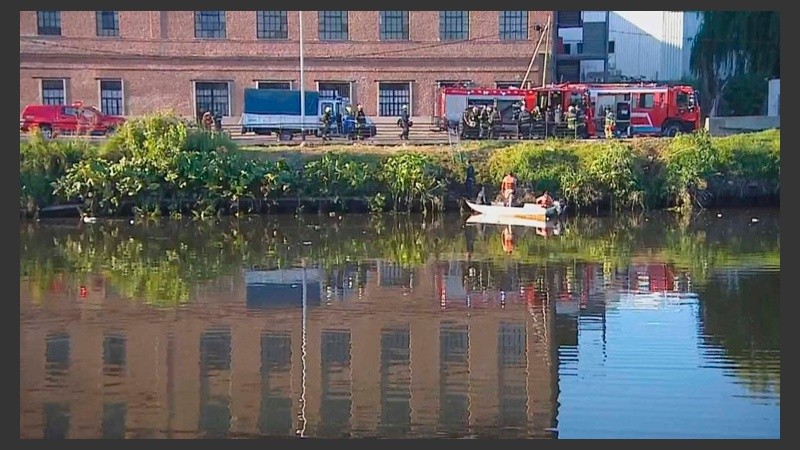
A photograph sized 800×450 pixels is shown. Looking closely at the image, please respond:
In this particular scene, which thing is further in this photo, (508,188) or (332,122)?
(332,122)

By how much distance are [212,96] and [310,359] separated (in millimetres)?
34259

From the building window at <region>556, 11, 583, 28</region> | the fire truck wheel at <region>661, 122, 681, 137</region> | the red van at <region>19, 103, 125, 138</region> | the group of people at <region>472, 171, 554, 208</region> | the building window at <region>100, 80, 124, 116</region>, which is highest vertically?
the building window at <region>556, 11, 583, 28</region>

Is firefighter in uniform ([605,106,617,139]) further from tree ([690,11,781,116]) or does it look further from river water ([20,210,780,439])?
river water ([20,210,780,439])

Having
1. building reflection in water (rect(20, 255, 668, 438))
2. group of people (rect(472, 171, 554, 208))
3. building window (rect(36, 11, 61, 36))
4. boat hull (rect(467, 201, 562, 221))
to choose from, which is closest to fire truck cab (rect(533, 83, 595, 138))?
group of people (rect(472, 171, 554, 208))

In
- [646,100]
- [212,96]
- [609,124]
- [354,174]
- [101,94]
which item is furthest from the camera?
[212,96]

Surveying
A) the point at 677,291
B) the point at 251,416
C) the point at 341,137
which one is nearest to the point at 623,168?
the point at 341,137

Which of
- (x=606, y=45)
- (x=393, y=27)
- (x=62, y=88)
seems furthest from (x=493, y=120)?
(x=606, y=45)

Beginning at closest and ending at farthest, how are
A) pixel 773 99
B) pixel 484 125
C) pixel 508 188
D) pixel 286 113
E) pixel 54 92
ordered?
1. pixel 508 188
2. pixel 484 125
3. pixel 286 113
4. pixel 773 99
5. pixel 54 92

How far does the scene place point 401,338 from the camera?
1414 centimetres

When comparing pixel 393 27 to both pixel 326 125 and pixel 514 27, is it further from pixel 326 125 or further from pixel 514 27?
pixel 326 125

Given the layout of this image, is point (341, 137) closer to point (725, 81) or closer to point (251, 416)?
point (725, 81)

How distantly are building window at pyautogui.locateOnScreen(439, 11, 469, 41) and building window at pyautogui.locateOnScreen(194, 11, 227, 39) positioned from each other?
29.7 feet

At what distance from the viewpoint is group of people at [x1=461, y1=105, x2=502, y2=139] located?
37.3m

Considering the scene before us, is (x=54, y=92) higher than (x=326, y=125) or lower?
higher
